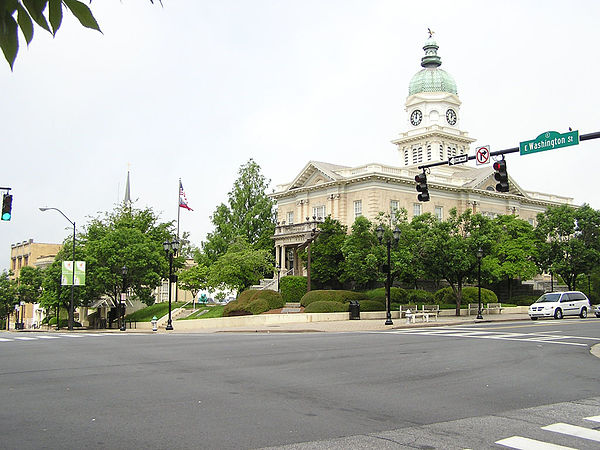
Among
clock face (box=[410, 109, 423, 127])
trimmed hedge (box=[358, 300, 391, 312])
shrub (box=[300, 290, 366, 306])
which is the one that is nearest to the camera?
trimmed hedge (box=[358, 300, 391, 312])

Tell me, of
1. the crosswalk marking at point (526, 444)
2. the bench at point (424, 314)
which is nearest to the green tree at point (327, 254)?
the bench at point (424, 314)

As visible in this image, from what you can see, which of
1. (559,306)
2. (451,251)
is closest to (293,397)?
(559,306)

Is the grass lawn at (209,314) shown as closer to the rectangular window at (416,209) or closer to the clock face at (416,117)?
the rectangular window at (416,209)

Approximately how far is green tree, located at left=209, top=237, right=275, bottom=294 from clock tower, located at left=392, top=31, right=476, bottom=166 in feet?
87.8

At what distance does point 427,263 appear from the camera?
46.7 metres

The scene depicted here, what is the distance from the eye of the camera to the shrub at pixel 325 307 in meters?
44.0

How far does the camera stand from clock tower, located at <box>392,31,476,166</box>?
75.1 m

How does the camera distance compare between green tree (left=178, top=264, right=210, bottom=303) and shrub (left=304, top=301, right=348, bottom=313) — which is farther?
green tree (left=178, top=264, right=210, bottom=303)

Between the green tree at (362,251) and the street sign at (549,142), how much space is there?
28.8 metres

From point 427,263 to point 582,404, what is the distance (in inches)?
1439

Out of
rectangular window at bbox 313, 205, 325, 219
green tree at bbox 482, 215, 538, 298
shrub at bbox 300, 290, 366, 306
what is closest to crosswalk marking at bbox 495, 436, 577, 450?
shrub at bbox 300, 290, 366, 306

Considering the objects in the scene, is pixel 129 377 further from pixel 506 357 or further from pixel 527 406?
pixel 506 357

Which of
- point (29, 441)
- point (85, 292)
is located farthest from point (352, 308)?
point (29, 441)

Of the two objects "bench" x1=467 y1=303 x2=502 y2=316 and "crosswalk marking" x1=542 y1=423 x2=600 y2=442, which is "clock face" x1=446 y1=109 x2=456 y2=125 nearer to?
"bench" x1=467 y1=303 x2=502 y2=316
